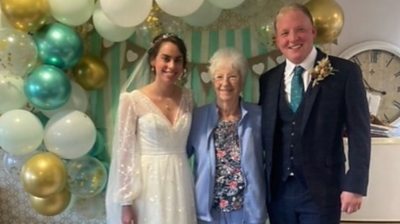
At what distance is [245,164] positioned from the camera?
79.7 inches

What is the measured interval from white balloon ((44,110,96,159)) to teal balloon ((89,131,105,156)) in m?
0.20

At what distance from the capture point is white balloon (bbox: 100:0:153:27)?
2139 mm

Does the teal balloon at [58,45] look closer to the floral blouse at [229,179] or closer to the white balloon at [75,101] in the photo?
the white balloon at [75,101]

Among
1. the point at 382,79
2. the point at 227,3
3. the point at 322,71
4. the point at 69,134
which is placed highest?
the point at 227,3

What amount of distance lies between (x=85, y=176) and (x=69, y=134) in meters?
0.26

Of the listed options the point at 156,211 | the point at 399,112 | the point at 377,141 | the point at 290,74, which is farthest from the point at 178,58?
the point at 399,112

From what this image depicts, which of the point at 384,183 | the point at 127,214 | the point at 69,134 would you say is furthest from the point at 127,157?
the point at 384,183

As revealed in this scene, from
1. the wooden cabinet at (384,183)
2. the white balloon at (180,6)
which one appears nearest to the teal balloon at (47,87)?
the white balloon at (180,6)

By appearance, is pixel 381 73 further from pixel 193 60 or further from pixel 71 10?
pixel 71 10

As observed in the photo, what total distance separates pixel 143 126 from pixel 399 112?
1886 mm

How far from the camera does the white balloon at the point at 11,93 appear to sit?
2.29 m

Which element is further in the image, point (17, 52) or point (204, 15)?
point (204, 15)

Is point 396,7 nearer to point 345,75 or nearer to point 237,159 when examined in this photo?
point 345,75

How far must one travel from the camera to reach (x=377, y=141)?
8.18ft
